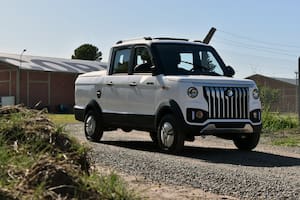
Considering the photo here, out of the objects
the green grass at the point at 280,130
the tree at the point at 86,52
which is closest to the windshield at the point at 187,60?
the green grass at the point at 280,130

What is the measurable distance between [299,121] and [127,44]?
24.8 ft

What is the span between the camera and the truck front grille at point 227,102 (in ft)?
37.2

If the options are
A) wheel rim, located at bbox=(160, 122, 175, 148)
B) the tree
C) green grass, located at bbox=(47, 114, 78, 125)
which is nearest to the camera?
green grass, located at bbox=(47, 114, 78, 125)

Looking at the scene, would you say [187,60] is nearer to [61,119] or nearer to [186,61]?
[186,61]

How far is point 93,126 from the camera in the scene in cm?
1400

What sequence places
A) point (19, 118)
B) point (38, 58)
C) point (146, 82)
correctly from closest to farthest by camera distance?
point (19, 118) < point (146, 82) < point (38, 58)

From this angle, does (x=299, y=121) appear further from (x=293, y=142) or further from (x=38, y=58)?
→ (x=38, y=58)

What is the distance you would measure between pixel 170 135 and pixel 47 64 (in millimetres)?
34511

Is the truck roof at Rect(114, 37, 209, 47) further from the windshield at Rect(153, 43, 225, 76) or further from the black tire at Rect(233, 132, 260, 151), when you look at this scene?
the black tire at Rect(233, 132, 260, 151)

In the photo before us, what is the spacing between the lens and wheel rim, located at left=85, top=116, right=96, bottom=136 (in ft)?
45.9

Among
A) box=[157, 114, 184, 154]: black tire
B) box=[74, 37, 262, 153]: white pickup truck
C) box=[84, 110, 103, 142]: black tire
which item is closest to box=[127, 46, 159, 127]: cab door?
box=[74, 37, 262, 153]: white pickup truck

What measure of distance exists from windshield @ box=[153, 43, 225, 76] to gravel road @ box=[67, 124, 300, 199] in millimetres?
1628

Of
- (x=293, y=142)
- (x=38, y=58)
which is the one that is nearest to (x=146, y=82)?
(x=293, y=142)

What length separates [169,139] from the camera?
38.1 feet
